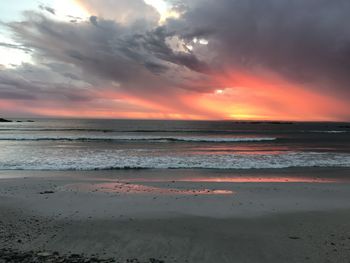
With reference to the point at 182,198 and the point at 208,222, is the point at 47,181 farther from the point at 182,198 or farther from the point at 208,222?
the point at 208,222

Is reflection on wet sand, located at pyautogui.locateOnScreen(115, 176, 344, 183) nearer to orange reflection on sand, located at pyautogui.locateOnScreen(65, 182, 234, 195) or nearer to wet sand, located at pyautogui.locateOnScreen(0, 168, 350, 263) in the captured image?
wet sand, located at pyautogui.locateOnScreen(0, 168, 350, 263)

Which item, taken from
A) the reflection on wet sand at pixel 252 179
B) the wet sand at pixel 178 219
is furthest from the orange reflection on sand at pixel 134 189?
the reflection on wet sand at pixel 252 179

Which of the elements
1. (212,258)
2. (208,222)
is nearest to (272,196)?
(208,222)

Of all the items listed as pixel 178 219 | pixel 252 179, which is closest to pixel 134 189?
pixel 178 219

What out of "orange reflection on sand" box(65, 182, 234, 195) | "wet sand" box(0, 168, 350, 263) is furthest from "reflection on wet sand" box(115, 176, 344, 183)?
"orange reflection on sand" box(65, 182, 234, 195)

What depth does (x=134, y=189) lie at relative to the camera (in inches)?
439

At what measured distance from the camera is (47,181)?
12648 millimetres

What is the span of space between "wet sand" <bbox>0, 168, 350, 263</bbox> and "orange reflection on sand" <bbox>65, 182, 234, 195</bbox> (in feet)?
0.11

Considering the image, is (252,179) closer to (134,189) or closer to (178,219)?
(134,189)

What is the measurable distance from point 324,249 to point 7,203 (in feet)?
27.1

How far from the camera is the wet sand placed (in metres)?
5.49

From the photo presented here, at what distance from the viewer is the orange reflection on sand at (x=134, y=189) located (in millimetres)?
10601

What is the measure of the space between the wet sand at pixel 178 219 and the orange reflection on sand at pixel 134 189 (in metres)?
0.03

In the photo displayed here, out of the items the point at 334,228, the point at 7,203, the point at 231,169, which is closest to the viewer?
the point at 334,228
